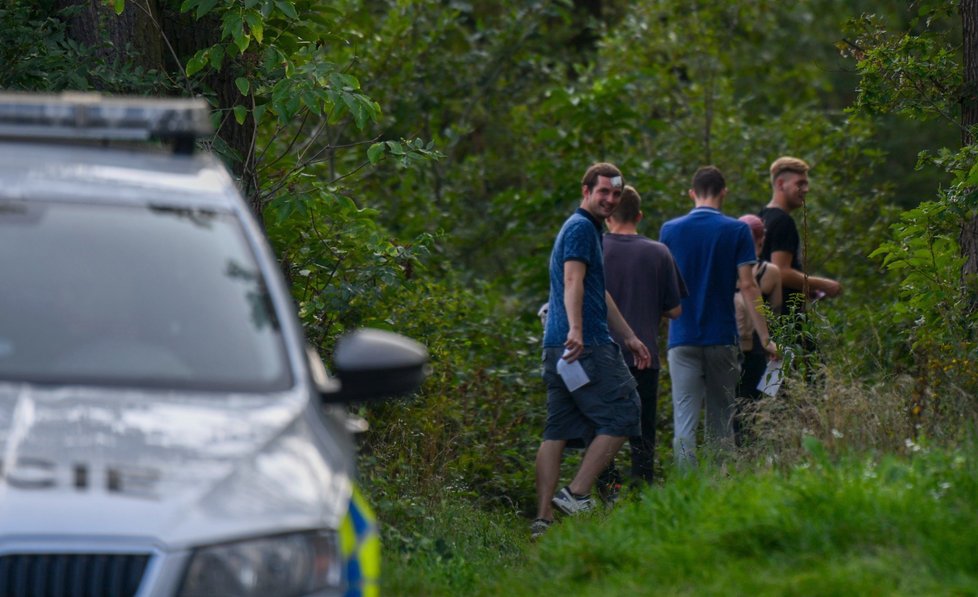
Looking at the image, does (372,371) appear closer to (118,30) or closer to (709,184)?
(118,30)

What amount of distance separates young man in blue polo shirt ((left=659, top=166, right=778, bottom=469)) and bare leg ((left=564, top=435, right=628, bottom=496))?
109 cm

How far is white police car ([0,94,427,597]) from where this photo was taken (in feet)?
11.1

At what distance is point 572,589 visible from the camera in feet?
18.1

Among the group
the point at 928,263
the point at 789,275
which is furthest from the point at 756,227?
the point at 928,263

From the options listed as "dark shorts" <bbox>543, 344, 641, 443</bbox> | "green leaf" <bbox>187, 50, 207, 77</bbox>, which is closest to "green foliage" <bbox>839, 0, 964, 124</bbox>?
"dark shorts" <bbox>543, 344, 641, 443</bbox>

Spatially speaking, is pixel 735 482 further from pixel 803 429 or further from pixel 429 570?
pixel 429 570

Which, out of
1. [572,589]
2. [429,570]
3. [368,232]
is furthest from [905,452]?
[368,232]

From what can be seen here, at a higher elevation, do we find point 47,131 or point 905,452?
point 47,131

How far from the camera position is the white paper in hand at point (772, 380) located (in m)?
8.21

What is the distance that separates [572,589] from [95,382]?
2219 millimetres

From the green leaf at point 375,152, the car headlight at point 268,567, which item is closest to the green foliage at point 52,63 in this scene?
the green leaf at point 375,152

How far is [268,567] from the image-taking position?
3.55 m

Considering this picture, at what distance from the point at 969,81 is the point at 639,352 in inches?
97.2

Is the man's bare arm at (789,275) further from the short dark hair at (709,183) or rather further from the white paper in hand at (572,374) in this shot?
the white paper in hand at (572,374)
